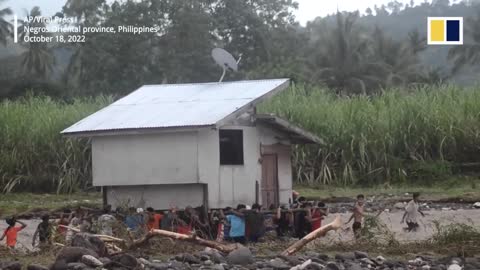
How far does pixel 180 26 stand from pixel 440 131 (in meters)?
20.1

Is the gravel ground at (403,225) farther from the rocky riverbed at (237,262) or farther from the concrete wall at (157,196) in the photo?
the rocky riverbed at (237,262)

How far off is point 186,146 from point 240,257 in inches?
Result: 160

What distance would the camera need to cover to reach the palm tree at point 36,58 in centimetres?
4978

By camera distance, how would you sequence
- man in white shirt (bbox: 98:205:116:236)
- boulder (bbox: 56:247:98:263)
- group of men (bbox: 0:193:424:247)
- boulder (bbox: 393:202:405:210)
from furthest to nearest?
boulder (bbox: 393:202:405:210) → group of men (bbox: 0:193:424:247) → man in white shirt (bbox: 98:205:116:236) → boulder (bbox: 56:247:98:263)

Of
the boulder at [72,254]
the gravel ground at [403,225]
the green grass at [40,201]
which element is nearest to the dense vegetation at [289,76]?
the green grass at [40,201]

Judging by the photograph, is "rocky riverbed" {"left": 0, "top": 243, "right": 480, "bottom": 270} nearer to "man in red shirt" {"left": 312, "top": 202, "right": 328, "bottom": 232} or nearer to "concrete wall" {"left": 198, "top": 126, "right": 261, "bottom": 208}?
"man in red shirt" {"left": 312, "top": 202, "right": 328, "bottom": 232}

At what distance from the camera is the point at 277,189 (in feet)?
Result: 55.7

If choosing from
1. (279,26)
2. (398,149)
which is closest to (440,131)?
(398,149)

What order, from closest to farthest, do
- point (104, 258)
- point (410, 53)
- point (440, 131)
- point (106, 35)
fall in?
1. point (104, 258)
2. point (440, 131)
3. point (106, 35)
4. point (410, 53)

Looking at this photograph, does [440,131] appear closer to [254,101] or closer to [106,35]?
[254,101]

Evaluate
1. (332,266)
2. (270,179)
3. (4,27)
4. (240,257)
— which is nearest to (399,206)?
(270,179)

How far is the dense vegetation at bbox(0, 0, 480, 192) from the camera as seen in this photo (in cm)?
2641

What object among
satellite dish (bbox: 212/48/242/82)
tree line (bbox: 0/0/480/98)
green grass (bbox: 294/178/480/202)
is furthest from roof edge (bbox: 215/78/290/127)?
tree line (bbox: 0/0/480/98)

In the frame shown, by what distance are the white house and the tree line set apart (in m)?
24.5
